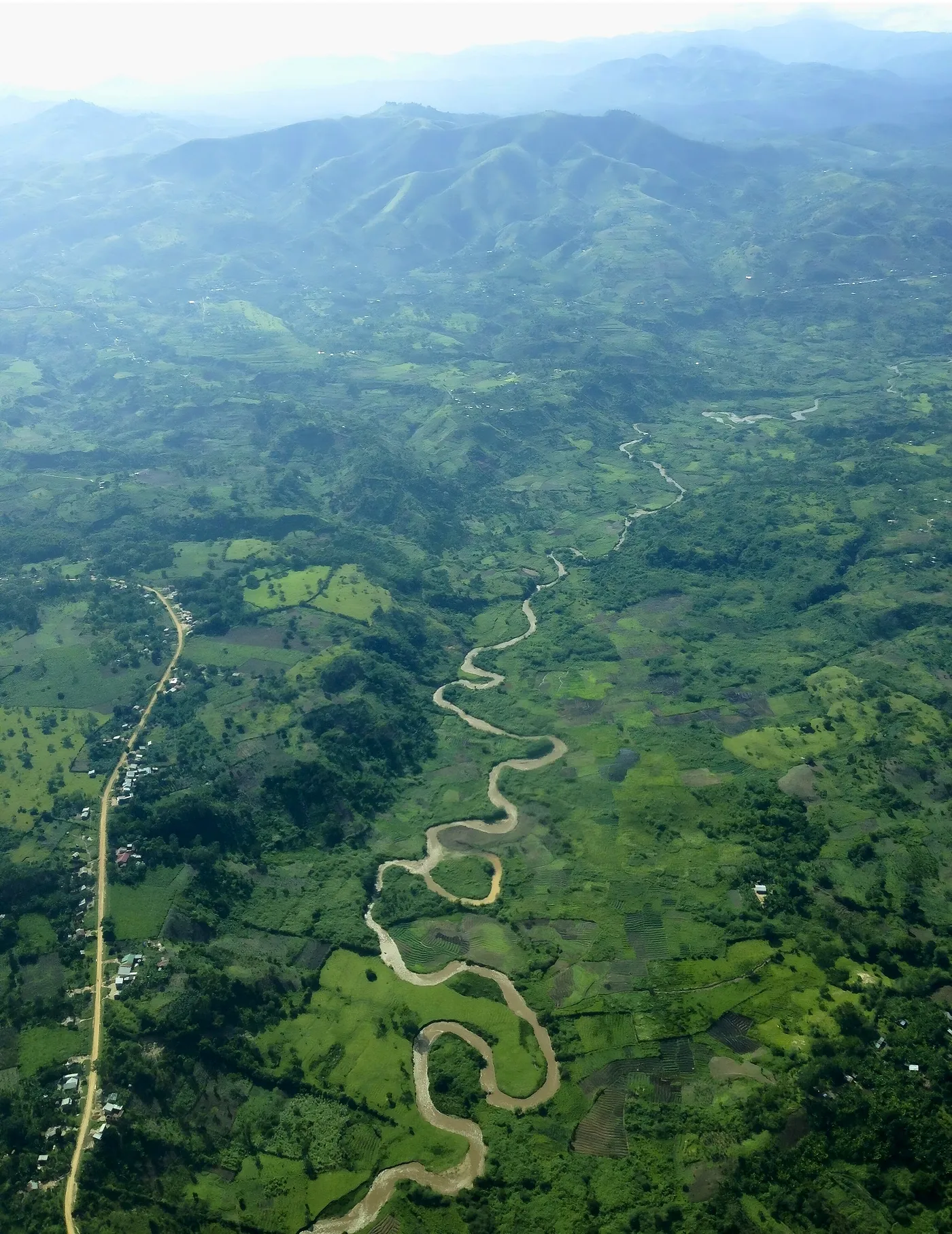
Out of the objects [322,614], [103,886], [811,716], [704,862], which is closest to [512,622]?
[322,614]

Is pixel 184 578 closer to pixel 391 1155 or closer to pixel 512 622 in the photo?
pixel 512 622

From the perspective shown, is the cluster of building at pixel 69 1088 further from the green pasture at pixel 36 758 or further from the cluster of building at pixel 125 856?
the green pasture at pixel 36 758

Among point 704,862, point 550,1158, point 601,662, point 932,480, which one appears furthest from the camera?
point 932,480

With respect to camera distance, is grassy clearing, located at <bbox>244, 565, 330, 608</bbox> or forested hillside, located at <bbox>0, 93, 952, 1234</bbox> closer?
forested hillside, located at <bbox>0, 93, 952, 1234</bbox>

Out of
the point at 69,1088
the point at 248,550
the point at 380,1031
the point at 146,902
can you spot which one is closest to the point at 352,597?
the point at 248,550

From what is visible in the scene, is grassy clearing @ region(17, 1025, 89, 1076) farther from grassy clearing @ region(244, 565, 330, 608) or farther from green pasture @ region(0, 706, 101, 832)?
grassy clearing @ region(244, 565, 330, 608)

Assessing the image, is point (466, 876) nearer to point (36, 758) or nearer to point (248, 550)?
point (36, 758)

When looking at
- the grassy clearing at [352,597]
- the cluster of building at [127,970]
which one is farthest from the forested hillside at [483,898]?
the grassy clearing at [352,597]

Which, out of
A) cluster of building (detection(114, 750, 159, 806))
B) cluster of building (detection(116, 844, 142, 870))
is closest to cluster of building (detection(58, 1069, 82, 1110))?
cluster of building (detection(116, 844, 142, 870))
